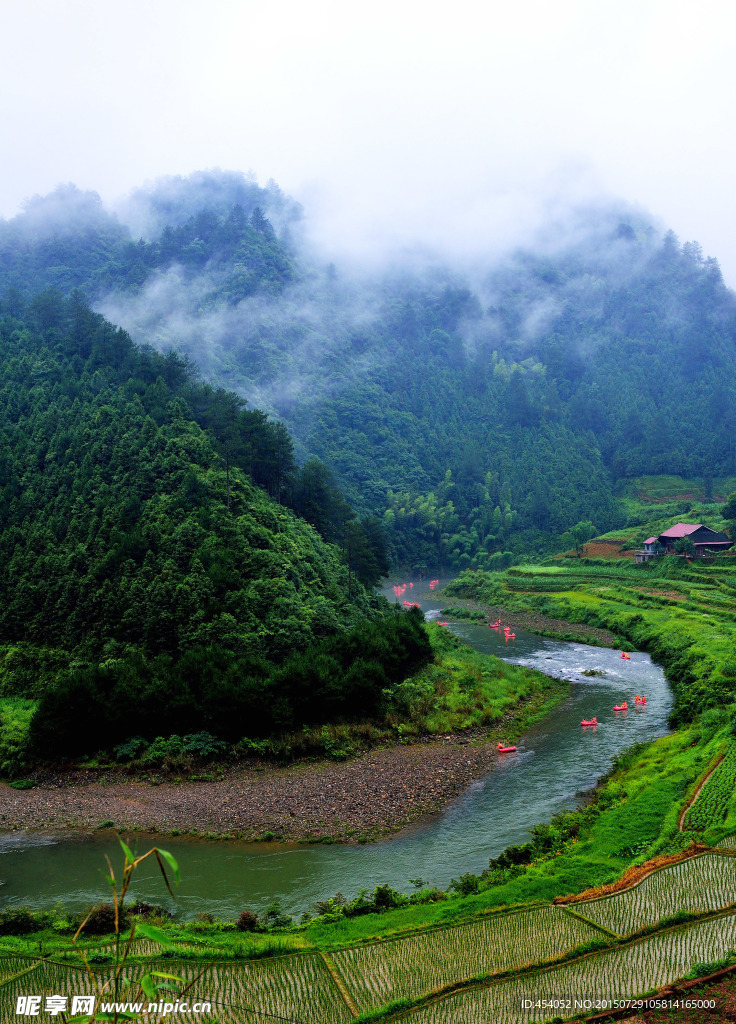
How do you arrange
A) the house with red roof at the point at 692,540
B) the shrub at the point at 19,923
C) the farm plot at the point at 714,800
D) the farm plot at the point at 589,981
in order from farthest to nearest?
the house with red roof at the point at 692,540, the farm plot at the point at 714,800, the shrub at the point at 19,923, the farm plot at the point at 589,981

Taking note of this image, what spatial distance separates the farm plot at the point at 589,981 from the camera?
1494 cm

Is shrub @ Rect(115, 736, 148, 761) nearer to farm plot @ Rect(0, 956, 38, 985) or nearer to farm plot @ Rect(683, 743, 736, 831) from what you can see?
farm plot @ Rect(0, 956, 38, 985)

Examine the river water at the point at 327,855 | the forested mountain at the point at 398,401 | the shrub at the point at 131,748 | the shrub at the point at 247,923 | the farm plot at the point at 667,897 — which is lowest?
the river water at the point at 327,855

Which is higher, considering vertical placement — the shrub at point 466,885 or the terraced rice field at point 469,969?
the terraced rice field at point 469,969

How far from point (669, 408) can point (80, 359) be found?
523 feet

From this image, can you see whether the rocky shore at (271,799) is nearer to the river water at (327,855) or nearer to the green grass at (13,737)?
the river water at (327,855)

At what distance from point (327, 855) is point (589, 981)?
1286 cm

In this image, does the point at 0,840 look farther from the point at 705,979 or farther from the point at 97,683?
the point at 705,979

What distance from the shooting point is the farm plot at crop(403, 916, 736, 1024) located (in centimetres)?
1494

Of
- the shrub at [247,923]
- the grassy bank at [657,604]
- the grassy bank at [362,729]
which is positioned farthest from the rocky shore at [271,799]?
the grassy bank at [657,604]

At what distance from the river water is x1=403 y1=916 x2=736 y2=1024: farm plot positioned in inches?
313

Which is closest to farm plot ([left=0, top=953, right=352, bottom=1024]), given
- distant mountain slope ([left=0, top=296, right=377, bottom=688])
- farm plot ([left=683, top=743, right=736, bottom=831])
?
farm plot ([left=683, top=743, right=736, bottom=831])

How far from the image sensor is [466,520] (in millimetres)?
146250

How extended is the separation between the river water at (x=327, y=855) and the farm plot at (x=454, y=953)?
5256 mm
